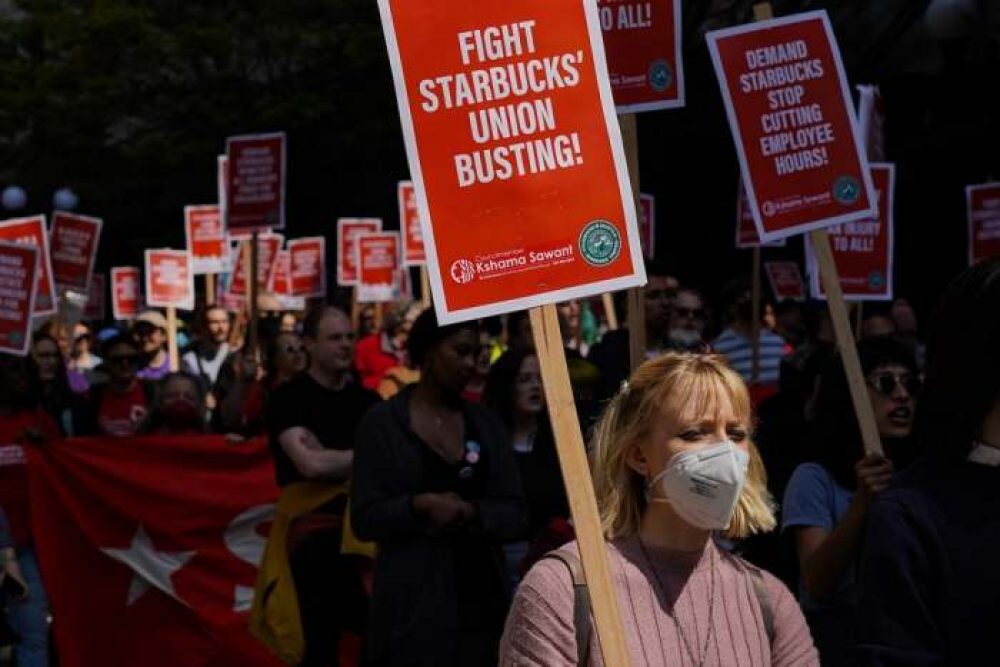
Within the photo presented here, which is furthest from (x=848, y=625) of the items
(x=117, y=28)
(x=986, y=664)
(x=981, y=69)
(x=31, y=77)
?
(x=31, y=77)

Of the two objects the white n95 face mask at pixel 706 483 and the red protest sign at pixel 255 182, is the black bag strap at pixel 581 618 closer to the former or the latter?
the white n95 face mask at pixel 706 483

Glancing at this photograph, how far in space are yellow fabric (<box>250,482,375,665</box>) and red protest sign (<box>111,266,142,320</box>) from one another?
52.2ft

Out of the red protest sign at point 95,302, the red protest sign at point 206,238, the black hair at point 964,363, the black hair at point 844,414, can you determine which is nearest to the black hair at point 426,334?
the black hair at point 844,414

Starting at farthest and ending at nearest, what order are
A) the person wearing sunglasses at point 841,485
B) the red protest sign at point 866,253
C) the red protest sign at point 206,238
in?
the red protest sign at point 206,238 → the red protest sign at point 866,253 → the person wearing sunglasses at point 841,485

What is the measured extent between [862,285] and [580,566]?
663cm

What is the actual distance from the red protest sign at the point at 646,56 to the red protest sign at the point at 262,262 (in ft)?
47.4

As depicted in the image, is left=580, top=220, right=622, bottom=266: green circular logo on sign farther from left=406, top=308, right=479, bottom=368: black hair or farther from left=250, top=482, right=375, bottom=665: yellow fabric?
left=250, top=482, right=375, bottom=665: yellow fabric

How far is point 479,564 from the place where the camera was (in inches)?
274

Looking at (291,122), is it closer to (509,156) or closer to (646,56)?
(646,56)

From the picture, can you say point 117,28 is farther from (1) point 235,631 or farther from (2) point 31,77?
(1) point 235,631

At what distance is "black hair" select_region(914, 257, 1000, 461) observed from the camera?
3.33 meters

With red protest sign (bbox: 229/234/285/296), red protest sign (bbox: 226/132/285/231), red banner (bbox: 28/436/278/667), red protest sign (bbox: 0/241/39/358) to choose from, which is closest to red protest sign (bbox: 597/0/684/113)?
red banner (bbox: 28/436/278/667)

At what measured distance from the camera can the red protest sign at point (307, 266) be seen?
74.1 feet

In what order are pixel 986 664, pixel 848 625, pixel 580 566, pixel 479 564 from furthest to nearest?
pixel 479 564
pixel 848 625
pixel 580 566
pixel 986 664
